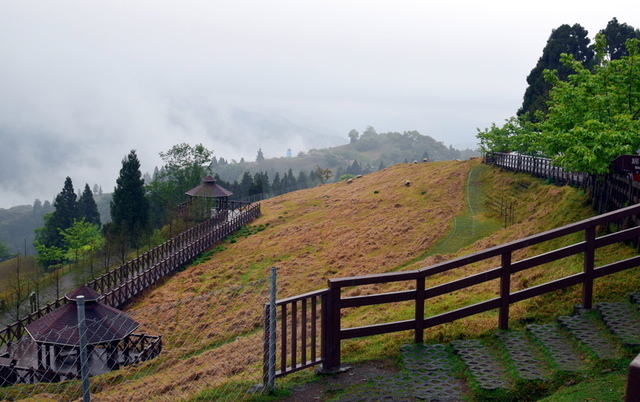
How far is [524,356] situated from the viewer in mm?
6004

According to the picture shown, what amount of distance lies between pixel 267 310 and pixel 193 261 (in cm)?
2778

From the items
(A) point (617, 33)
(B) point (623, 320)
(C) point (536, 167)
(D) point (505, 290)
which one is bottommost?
(B) point (623, 320)

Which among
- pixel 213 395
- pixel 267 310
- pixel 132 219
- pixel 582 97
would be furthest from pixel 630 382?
pixel 132 219

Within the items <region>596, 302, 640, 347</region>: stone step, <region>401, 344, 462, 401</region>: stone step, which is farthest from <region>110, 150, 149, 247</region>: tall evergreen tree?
<region>596, 302, 640, 347</region>: stone step

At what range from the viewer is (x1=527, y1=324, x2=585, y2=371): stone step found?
5677 millimetres

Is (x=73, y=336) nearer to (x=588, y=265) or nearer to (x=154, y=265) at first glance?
(x=588, y=265)

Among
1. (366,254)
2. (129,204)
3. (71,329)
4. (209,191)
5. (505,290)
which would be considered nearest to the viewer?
(505,290)

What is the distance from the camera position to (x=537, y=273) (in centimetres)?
1038

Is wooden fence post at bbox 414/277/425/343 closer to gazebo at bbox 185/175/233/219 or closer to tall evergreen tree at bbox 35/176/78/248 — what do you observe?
gazebo at bbox 185/175/233/219

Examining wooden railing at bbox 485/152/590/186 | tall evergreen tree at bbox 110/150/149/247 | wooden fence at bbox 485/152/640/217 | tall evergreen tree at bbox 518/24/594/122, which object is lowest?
tall evergreen tree at bbox 110/150/149/247

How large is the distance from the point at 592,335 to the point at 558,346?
18.3 inches

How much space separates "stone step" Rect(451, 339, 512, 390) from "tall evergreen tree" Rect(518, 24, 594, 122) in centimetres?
4074

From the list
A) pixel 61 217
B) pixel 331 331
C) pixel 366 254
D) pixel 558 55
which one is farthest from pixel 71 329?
pixel 61 217

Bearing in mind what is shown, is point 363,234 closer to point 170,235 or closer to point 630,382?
point 170,235
